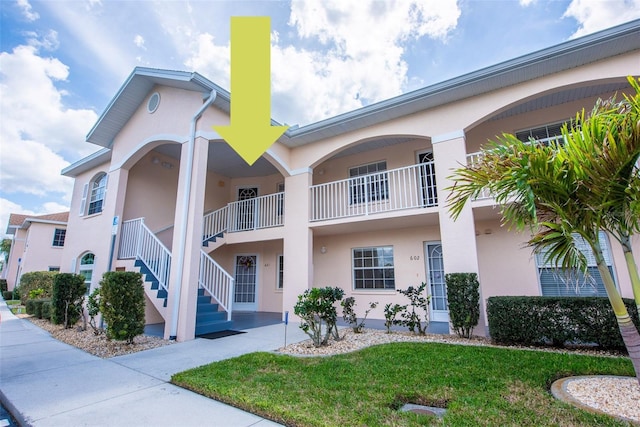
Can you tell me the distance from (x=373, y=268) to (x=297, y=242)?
9.45 feet

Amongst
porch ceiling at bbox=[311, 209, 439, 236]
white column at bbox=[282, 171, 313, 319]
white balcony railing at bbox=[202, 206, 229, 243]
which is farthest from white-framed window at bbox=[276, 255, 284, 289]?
white balcony railing at bbox=[202, 206, 229, 243]

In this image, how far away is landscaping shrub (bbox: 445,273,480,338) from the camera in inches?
265

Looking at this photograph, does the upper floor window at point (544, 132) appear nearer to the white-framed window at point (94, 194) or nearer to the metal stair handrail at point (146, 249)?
the metal stair handrail at point (146, 249)

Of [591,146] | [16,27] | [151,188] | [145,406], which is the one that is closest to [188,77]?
[16,27]

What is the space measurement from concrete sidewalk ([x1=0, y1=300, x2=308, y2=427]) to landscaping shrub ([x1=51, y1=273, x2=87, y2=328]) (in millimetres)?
1382

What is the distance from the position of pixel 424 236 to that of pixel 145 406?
27.9ft

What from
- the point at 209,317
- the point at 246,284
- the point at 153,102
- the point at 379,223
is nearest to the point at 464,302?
the point at 379,223

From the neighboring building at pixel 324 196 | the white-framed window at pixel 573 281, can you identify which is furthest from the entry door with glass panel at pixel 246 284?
the white-framed window at pixel 573 281

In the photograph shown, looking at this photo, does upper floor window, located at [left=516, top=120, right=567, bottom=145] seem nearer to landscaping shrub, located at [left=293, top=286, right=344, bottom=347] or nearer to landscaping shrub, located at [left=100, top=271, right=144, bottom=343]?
landscaping shrub, located at [left=293, top=286, right=344, bottom=347]

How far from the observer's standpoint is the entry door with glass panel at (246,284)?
42.2ft

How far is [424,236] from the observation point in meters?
9.83

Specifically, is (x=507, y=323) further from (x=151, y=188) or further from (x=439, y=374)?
(x=151, y=188)

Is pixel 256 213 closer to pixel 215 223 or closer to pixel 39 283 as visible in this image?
pixel 215 223
